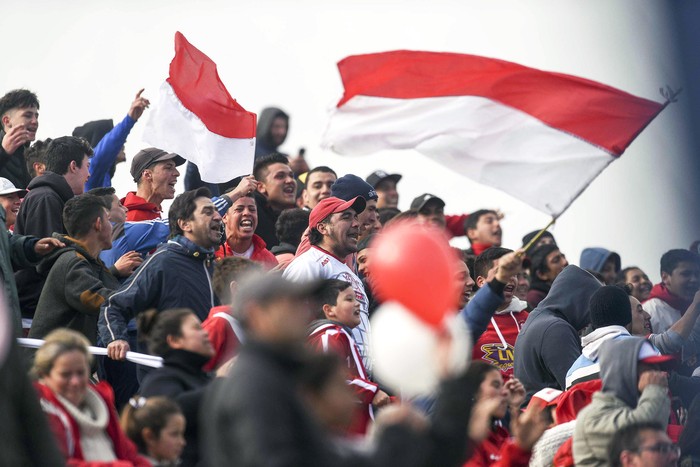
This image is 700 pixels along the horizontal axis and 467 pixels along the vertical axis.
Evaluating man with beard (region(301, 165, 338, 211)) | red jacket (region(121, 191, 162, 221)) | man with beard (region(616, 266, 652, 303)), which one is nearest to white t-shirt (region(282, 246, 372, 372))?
red jacket (region(121, 191, 162, 221))

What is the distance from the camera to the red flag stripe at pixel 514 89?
29.8ft

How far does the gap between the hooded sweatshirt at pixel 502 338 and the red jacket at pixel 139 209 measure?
2.86 metres

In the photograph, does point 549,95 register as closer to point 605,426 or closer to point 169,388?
point 605,426

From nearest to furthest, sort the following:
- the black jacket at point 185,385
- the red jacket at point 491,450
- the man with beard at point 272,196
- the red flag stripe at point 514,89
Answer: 1. the black jacket at point 185,385
2. the red jacket at point 491,450
3. the red flag stripe at point 514,89
4. the man with beard at point 272,196

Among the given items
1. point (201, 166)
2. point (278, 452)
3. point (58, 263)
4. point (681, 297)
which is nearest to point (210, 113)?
point (201, 166)

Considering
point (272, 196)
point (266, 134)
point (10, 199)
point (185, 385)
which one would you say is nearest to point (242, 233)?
point (272, 196)

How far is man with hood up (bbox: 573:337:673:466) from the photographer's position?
27.0 ft

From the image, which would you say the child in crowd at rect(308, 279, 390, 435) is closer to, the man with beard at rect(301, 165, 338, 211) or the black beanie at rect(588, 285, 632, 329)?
the black beanie at rect(588, 285, 632, 329)

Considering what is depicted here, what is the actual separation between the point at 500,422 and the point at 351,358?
103 cm

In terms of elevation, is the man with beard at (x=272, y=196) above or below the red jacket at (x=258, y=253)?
above

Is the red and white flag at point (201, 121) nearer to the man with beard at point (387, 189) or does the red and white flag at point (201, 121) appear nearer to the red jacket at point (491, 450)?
the man with beard at point (387, 189)

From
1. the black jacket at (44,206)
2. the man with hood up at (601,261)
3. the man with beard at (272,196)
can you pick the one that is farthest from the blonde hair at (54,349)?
the man with hood up at (601,261)

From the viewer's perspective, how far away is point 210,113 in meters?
12.3

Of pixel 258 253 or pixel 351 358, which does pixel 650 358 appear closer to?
pixel 351 358
